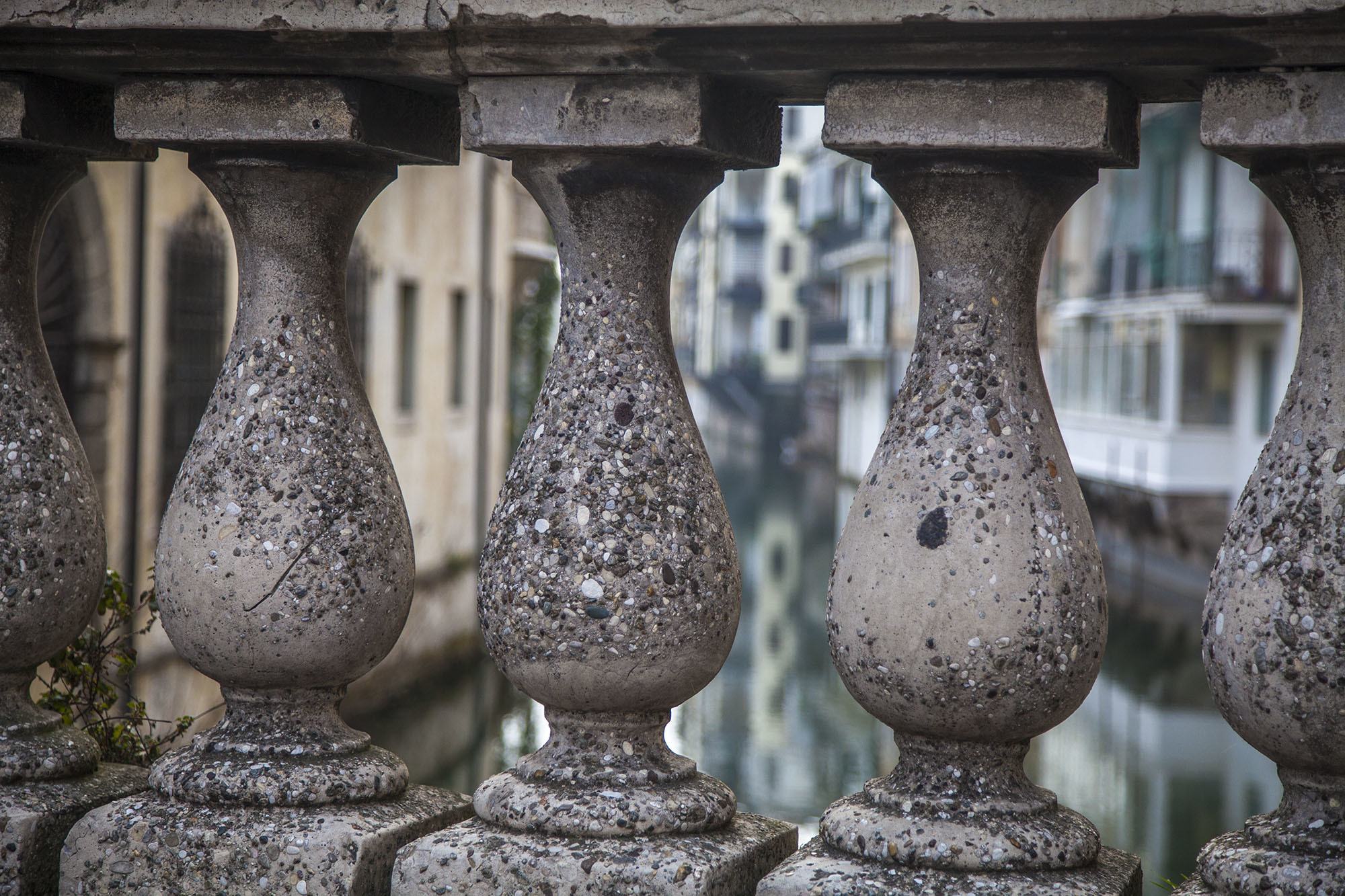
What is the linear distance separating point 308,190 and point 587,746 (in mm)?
722

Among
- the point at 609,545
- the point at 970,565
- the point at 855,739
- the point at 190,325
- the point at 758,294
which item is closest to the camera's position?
the point at 970,565

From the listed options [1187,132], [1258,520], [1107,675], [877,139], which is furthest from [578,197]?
Answer: [1187,132]

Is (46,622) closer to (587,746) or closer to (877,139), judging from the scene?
(587,746)

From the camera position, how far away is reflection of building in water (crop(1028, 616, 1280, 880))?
962 cm

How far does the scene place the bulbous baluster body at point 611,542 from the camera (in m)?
1.63

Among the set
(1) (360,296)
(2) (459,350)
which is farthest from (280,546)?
(2) (459,350)

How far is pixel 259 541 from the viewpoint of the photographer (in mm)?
1746

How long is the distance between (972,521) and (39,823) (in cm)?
115

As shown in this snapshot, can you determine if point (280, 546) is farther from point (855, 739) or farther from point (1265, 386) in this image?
point (1265, 386)

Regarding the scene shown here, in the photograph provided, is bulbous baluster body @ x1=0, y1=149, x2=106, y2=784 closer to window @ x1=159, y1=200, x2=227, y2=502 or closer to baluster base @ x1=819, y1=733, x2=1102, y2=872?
baluster base @ x1=819, y1=733, x2=1102, y2=872

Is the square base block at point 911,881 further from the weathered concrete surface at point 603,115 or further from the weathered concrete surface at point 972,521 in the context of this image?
the weathered concrete surface at point 603,115

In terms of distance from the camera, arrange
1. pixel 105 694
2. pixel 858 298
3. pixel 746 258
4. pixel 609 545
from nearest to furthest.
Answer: pixel 609 545, pixel 105 694, pixel 858 298, pixel 746 258

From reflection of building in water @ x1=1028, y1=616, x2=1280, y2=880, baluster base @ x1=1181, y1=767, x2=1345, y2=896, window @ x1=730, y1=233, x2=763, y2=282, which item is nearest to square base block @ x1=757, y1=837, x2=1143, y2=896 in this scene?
baluster base @ x1=1181, y1=767, x2=1345, y2=896

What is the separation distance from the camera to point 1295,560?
1.43 m
